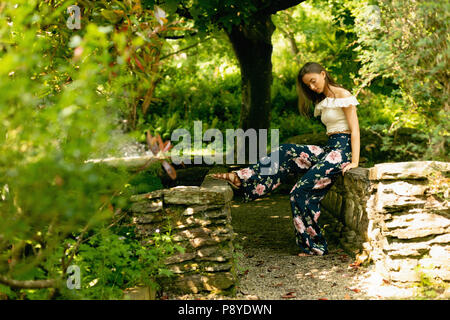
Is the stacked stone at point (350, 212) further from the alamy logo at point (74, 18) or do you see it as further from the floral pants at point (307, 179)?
the alamy logo at point (74, 18)

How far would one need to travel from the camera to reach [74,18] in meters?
3.25

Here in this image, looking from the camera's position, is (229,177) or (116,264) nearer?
(116,264)

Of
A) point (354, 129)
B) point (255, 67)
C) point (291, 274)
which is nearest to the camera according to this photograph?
point (291, 274)

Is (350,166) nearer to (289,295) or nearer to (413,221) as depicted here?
(413,221)

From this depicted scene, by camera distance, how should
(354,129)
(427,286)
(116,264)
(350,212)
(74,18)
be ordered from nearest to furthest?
(116,264) < (74,18) < (427,286) < (354,129) < (350,212)

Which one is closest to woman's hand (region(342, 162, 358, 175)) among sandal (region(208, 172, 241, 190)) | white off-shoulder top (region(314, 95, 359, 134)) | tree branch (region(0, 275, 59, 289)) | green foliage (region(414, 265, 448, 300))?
white off-shoulder top (region(314, 95, 359, 134))

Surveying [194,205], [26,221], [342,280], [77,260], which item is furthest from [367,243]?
[26,221]

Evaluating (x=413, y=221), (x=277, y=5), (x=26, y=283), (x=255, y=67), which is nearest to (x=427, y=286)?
(x=413, y=221)

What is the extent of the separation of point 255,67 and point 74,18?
5.18m

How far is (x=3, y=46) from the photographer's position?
2.70 metres

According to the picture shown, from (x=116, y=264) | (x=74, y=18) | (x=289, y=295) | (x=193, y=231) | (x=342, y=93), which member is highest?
(x=74, y=18)

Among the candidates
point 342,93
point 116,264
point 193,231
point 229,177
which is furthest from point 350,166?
point 116,264

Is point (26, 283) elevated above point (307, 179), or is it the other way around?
point (307, 179)

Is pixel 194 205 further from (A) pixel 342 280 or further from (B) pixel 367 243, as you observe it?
(B) pixel 367 243
